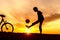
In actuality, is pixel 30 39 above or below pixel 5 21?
below

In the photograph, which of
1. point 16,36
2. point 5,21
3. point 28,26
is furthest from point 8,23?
point 16,36

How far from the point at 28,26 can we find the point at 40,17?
1218 millimetres

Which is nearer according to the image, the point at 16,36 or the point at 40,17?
the point at 16,36

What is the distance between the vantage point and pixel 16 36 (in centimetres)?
1288

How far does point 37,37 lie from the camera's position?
514 inches

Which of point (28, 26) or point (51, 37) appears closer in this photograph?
point (51, 37)

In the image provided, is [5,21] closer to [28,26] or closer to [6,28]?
[6,28]

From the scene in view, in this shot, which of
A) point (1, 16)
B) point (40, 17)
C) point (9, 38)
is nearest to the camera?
point (9, 38)

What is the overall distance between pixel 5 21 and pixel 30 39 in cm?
633

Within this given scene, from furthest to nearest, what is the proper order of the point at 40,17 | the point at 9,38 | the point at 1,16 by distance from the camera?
1. the point at 1,16
2. the point at 40,17
3. the point at 9,38

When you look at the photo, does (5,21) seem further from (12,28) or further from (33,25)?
(33,25)

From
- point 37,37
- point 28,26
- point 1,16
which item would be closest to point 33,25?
point 28,26

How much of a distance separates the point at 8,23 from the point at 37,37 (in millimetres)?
6212

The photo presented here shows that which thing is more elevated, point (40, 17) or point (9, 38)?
point (40, 17)
